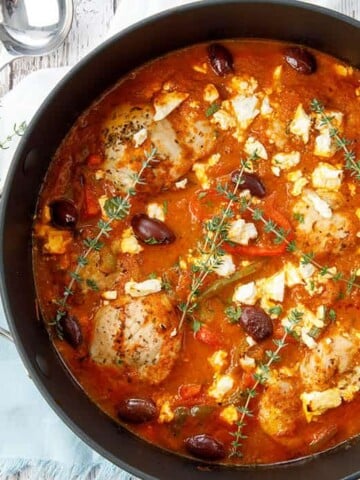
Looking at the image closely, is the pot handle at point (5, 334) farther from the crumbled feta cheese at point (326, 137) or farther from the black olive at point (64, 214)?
the crumbled feta cheese at point (326, 137)

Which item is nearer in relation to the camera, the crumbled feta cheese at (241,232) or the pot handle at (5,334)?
the crumbled feta cheese at (241,232)

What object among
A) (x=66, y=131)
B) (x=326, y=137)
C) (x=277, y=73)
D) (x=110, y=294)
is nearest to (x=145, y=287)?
(x=110, y=294)

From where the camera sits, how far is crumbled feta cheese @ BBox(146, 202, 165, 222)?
12.9ft

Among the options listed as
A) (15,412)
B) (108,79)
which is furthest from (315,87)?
(15,412)

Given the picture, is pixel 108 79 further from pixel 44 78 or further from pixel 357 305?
pixel 357 305

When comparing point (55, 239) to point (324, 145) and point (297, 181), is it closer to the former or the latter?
point (297, 181)

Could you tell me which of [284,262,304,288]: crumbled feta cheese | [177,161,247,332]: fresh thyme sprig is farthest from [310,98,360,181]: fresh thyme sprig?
[284,262,304,288]: crumbled feta cheese

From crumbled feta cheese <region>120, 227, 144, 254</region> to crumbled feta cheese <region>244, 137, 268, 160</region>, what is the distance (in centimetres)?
69

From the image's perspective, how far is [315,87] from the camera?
13.4ft

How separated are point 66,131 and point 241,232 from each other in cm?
105

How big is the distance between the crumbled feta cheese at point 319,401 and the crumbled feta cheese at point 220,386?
36cm

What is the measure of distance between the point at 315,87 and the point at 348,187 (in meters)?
0.54

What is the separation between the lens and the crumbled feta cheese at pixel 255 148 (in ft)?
12.9

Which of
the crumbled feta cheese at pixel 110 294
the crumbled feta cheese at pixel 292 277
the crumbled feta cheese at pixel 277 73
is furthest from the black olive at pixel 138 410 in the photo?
the crumbled feta cheese at pixel 277 73
